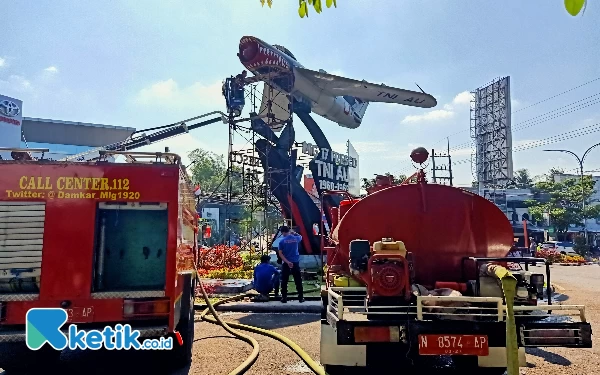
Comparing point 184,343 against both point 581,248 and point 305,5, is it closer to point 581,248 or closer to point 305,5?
point 305,5

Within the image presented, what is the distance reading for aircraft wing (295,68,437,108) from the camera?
21.3m

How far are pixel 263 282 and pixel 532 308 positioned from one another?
7.19 m

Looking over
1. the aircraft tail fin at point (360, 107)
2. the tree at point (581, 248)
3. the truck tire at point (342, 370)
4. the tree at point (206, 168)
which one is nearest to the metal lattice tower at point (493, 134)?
the tree at point (581, 248)

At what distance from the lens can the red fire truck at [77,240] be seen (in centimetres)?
495

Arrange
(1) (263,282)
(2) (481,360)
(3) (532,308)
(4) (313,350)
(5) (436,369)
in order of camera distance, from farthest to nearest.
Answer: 1. (1) (263,282)
2. (4) (313,350)
3. (5) (436,369)
4. (2) (481,360)
5. (3) (532,308)

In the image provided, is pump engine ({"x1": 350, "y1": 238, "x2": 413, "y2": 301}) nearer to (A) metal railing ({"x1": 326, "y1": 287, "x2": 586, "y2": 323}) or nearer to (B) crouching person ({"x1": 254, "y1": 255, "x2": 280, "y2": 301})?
(A) metal railing ({"x1": 326, "y1": 287, "x2": 586, "y2": 323})

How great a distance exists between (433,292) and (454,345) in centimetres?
69

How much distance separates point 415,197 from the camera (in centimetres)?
513

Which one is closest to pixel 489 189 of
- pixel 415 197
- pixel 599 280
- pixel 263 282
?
pixel 599 280

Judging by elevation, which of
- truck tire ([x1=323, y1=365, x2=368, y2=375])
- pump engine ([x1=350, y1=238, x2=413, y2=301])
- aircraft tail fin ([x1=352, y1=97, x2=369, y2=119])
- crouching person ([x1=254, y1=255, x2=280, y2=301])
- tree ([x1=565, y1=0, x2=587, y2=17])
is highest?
aircraft tail fin ([x1=352, y1=97, x2=369, y2=119])

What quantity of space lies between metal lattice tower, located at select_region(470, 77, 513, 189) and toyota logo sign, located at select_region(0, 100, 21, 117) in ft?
153

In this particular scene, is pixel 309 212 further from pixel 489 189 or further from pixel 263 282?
pixel 489 189

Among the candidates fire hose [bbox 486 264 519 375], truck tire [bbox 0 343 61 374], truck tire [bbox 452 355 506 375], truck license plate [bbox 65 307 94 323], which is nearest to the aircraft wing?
truck tire [bbox 0 343 61 374]

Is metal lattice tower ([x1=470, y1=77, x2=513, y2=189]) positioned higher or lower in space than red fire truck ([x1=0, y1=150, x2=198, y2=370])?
higher
